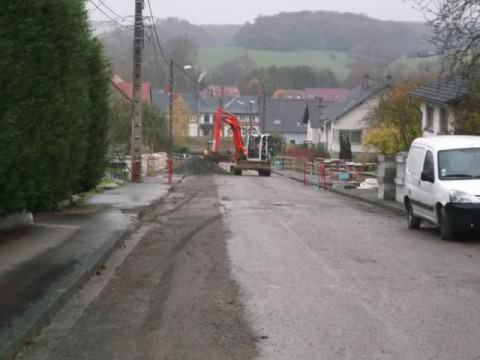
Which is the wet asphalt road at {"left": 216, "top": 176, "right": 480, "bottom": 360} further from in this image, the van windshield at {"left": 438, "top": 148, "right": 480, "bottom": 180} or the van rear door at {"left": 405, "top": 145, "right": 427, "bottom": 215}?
the van windshield at {"left": 438, "top": 148, "right": 480, "bottom": 180}

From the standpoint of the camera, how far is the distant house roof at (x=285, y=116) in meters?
112

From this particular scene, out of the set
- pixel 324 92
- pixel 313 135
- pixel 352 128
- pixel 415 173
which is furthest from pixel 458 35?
pixel 324 92

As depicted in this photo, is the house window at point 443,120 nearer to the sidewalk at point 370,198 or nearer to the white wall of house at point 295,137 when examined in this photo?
the sidewalk at point 370,198

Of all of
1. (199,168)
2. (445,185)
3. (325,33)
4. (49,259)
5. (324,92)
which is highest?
(325,33)

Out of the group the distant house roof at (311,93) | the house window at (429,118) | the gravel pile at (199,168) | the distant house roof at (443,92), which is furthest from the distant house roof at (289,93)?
the distant house roof at (443,92)

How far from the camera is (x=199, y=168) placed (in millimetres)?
53062

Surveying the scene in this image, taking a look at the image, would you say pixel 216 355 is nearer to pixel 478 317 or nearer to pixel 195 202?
pixel 478 317

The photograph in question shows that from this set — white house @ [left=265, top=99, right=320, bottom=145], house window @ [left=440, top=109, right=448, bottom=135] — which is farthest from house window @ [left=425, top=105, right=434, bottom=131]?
white house @ [left=265, top=99, right=320, bottom=145]

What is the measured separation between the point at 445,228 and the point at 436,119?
2163 centimetres

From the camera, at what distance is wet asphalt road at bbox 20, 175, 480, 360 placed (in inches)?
288

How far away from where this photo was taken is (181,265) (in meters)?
12.1

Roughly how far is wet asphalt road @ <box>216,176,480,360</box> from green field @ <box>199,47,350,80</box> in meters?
105

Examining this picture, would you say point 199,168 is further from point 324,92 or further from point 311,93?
point 311,93

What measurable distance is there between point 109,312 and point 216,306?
1.13 m
